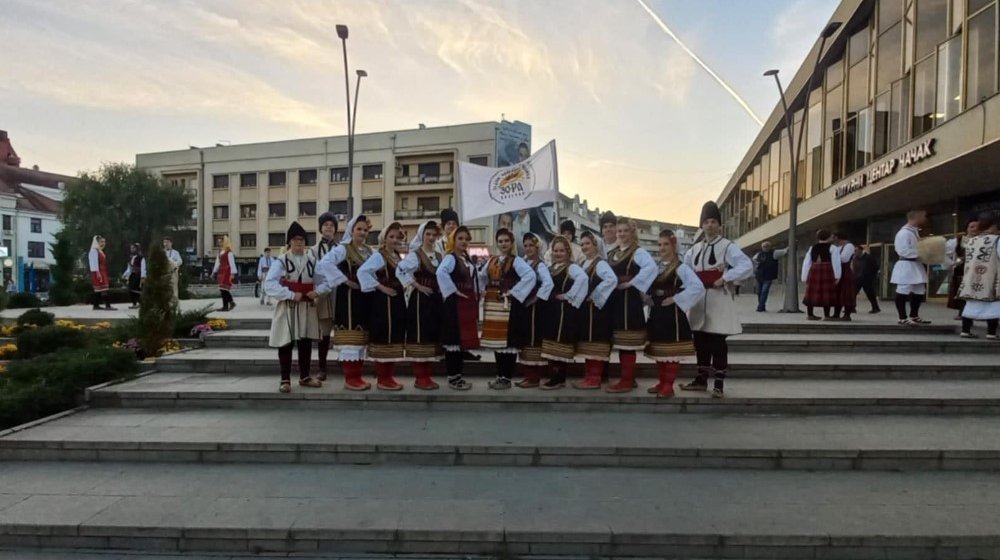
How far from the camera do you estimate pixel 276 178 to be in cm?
6072

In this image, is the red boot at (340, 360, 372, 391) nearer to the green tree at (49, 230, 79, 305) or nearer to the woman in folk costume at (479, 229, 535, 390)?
the woman in folk costume at (479, 229, 535, 390)

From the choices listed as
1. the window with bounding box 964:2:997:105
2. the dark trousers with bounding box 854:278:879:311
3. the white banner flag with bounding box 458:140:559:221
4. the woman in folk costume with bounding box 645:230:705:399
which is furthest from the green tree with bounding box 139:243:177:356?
the window with bounding box 964:2:997:105

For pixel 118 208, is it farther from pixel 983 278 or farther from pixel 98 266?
pixel 983 278

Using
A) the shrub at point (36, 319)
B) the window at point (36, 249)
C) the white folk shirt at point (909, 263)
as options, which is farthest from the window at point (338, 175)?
the white folk shirt at point (909, 263)

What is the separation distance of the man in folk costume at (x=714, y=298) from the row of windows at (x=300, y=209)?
173 ft

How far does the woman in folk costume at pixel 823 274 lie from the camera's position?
10.3 metres

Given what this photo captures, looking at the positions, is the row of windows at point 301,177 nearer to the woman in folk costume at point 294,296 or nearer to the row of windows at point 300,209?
the row of windows at point 300,209

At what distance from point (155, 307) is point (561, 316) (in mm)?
5764

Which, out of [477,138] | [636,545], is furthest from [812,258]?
[477,138]

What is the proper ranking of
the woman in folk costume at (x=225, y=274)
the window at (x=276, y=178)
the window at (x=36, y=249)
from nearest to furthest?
the woman in folk costume at (x=225, y=274) → the window at (x=36, y=249) → the window at (x=276, y=178)

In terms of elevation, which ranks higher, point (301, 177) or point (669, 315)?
point (301, 177)

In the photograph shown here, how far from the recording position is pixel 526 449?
16.1ft

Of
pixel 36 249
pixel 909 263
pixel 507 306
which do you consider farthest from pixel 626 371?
pixel 36 249

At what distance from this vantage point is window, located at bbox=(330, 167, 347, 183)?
57.8m
